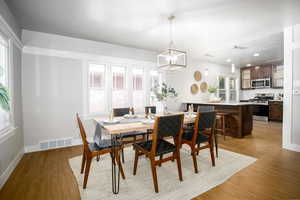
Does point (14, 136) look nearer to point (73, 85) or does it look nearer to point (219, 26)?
point (73, 85)

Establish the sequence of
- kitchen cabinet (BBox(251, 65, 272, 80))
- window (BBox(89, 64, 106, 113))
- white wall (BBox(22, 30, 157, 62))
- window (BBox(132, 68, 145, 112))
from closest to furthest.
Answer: white wall (BBox(22, 30, 157, 62)) < window (BBox(89, 64, 106, 113)) < window (BBox(132, 68, 145, 112)) < kitchen cabinet (BBox(251, 65, 272, 80))

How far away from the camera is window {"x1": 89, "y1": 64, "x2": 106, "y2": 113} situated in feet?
12.1

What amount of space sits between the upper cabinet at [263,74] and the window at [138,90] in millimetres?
5785

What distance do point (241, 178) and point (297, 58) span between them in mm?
2708

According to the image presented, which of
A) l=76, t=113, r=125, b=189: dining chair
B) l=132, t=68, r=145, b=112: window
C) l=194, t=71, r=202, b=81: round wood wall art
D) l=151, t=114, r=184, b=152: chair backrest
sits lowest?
l=76, t=113, r=125, b=189: dining chair

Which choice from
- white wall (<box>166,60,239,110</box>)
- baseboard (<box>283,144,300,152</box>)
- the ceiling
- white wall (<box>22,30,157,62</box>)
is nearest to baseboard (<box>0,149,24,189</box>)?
white wall (<box>22,30,157,62</box>)

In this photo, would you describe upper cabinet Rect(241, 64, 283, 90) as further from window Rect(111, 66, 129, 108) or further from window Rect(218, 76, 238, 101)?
window Rect(111, 66, 129, 108)

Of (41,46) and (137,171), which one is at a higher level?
(41,46)

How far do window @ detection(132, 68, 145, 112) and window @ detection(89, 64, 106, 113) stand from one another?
2.90ft

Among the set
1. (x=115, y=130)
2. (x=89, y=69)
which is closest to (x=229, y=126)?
(x=115, y=130)

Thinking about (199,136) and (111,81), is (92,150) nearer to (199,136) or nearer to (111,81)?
(199,136)

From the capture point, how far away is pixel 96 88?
375 centimetres

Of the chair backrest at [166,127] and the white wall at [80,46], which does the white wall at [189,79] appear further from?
the chair backrest at [166,127]

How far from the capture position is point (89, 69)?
3629 millimetres
